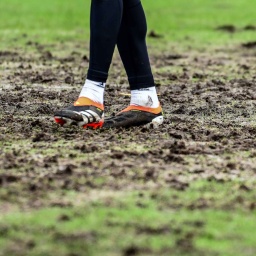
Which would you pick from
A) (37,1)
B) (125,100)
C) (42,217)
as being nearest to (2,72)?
(125,100)

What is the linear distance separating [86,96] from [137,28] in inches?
24.0

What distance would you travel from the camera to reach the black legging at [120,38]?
20.7 ft

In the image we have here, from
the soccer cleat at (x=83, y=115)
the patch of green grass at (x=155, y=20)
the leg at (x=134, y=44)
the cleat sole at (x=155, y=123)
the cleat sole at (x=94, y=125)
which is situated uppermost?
the leg at (x=134, y=44)

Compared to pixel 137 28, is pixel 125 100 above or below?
below

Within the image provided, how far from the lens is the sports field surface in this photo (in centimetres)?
380

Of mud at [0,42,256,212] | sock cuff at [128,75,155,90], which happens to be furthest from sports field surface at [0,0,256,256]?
sock cuff at [128,75,155,90]

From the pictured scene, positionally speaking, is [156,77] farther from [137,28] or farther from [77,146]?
[77,146]

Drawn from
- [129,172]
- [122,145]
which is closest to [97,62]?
[122,145]

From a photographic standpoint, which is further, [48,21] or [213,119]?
[48,21]

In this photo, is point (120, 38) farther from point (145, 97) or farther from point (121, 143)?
point (121, 143)

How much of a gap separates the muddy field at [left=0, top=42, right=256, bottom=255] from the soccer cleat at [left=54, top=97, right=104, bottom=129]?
0.07 m

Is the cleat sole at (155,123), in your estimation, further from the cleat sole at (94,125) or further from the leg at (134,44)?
the cleat sole at (94,125)

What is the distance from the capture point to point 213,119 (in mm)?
7258

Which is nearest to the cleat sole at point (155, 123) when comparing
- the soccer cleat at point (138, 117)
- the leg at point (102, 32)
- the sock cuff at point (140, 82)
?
the soccer cleat at point (138, 117)
